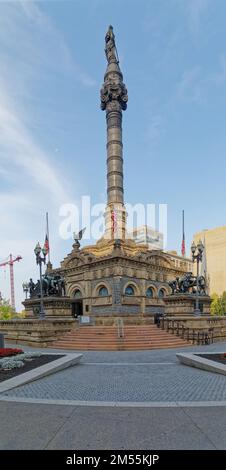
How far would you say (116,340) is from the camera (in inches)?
857

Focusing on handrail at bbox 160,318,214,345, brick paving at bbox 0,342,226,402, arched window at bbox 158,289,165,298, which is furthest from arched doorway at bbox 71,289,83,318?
brick paving at bbox 0,342,226,402

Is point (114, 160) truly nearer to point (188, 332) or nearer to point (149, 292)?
point (149, 292)

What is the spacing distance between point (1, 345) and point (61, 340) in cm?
650

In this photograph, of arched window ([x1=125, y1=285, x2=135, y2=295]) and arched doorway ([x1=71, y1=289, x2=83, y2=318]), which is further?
arched doorway ([x1=71, y1=289, x2=83, y2=318])

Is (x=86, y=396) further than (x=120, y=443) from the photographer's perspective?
Yes

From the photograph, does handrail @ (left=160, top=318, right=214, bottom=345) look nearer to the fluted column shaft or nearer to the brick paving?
the brick paving

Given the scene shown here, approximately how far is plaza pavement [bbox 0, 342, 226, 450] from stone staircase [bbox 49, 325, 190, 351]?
878cm

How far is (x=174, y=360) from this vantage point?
15766mm

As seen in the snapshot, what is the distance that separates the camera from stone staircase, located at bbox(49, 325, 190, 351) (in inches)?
827

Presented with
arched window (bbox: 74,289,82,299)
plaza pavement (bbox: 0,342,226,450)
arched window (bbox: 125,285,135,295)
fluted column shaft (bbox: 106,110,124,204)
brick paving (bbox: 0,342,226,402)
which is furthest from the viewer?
fluted column shaft (bbox: 106,110,124,204)

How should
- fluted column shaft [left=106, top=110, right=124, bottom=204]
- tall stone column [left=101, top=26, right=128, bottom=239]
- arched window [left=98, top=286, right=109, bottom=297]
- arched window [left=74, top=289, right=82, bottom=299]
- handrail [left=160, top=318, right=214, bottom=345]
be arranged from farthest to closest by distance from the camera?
fluted column shaft [left=106, top=110, right=124, bottom=204] → tall stone column [left=101, top=26, right=128, bottom=239] → arched window [left=74, top=289, right=82, bottom=299] → arched window [left=98, top=286, right=109, bottom=297] → handrail [left=160, top=318, right=214, bottom=345]
